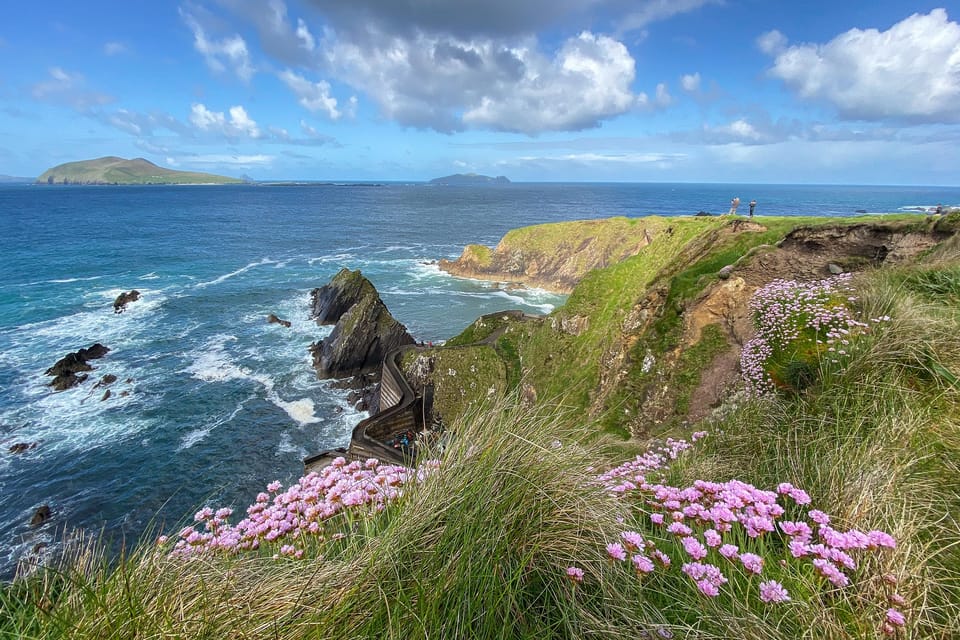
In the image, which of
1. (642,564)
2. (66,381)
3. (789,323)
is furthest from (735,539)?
(66,381)

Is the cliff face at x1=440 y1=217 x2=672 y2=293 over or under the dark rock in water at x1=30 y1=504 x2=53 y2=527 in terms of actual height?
over

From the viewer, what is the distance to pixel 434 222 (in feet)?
420

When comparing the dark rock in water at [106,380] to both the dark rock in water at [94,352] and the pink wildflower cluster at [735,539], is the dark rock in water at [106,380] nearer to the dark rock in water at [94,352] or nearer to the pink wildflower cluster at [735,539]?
the dark rock in water at [94,352]

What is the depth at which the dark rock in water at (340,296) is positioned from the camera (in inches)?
1724

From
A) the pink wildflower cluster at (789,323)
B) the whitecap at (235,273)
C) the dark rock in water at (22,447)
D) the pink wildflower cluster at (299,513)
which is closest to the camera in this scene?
the pink wildflower cluster at (299,513)

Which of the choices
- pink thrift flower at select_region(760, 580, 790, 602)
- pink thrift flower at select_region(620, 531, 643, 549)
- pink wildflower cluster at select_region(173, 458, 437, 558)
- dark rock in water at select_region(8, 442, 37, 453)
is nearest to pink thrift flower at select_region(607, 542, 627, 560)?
pink thrift flower at select_region(620, 531, 643, 549)

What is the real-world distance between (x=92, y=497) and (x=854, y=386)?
92.1ft

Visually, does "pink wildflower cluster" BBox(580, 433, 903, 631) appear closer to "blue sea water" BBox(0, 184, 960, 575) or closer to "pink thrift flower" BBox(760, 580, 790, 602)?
"pink thrift flower" BBox(760, 580, 790, 602)

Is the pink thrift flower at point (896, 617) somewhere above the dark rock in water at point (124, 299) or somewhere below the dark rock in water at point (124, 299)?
above

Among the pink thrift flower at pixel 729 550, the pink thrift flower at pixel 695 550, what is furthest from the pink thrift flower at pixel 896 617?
the pink thrift flower at pixel 695 550

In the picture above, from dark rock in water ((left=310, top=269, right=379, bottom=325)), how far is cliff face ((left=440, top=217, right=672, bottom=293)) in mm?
26105

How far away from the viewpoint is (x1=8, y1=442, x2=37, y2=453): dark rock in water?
2360 cm

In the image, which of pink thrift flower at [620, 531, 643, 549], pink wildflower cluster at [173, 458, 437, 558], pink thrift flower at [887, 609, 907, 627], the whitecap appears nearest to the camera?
pink thrift flower at [887, 609, 907, 627]

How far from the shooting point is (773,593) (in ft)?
6.91
